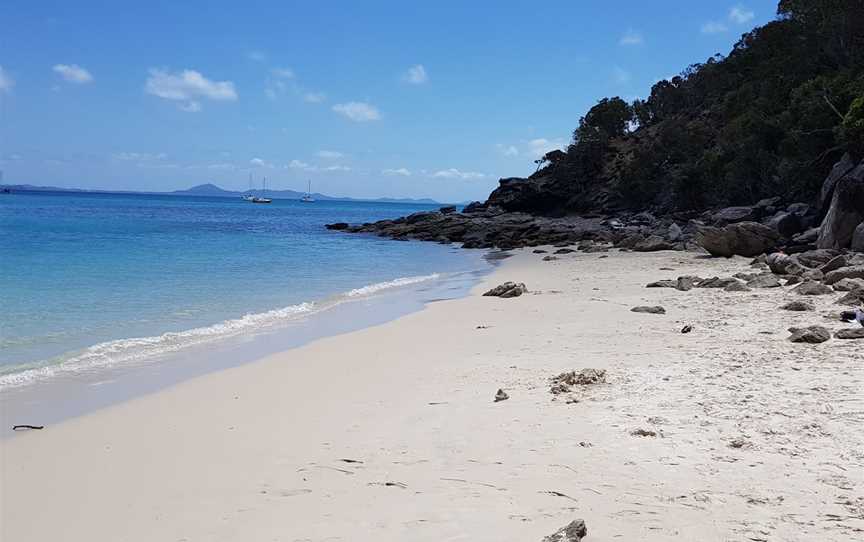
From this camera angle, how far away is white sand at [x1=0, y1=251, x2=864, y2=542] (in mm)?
4031

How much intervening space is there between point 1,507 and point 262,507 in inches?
76.4

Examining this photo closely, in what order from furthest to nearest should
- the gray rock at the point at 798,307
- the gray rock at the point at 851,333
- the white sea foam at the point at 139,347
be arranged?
the gray rock at the point at 798,307 → the white sea foam at the point at 139,347 → the gray rock at the point at 851,333

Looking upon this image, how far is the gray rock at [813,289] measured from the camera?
1195cm

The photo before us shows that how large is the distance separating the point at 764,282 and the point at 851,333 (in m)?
5.86

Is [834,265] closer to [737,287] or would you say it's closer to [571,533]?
[737,287]

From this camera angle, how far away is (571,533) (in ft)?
11.9

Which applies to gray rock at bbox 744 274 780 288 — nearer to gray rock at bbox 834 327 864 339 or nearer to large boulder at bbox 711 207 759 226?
gray rock at bbox 834 327 864 339

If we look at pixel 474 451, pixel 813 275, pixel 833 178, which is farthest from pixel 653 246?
pixel 474 451

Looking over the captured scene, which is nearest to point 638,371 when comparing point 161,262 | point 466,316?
point 466,316

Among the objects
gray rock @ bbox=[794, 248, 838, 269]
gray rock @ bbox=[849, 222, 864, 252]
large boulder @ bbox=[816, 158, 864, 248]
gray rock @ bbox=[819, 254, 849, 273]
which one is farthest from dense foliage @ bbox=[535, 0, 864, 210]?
gray rock @ bbox=[819, 254, 849, 273]

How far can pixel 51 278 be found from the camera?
1906 centimetres

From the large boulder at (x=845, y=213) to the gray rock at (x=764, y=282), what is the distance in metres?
6.62

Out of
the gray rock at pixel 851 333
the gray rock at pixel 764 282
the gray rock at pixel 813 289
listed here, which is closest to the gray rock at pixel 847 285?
the gray rock at pixel 813 289

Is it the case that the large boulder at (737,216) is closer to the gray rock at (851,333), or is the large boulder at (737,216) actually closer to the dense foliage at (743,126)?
the dense foliage at (743,126)
